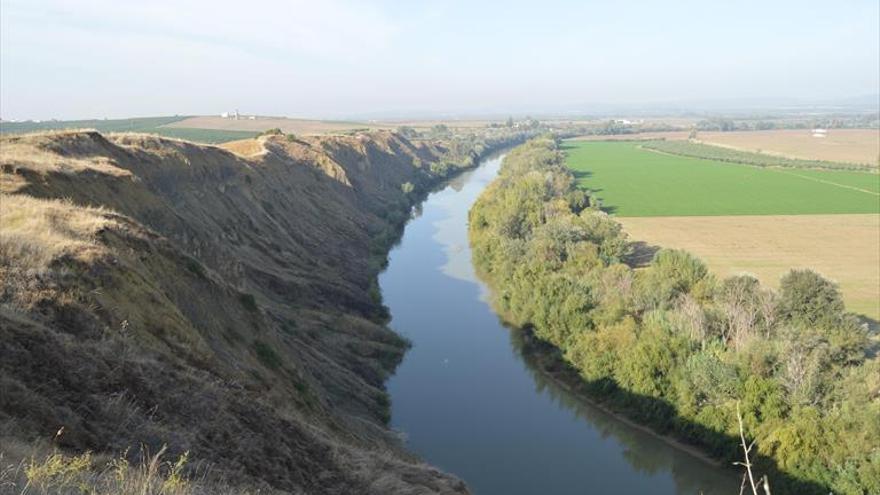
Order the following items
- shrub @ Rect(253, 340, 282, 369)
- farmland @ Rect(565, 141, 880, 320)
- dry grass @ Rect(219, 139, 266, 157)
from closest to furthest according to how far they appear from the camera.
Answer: shrub @ Rect(253, 340, 282, 369) < farmland @ Rect(565, 141, 880, 320) < dry grass @ Rect(219, 139, 266, 157)

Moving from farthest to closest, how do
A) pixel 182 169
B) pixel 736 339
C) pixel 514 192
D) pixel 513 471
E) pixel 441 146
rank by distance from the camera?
pixel 441 146 → pixel 514 192 → pixel 182 169 → pixel 736 339 → pixel 513 471

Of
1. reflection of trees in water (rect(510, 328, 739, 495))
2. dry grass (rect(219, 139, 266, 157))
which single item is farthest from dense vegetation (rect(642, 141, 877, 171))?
reflection of trees in water (rect(510, 328, 739, 495))

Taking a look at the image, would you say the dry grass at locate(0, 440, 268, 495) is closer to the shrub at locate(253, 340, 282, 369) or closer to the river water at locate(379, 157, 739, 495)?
the shrub at locate(253, 340, 282, 369)

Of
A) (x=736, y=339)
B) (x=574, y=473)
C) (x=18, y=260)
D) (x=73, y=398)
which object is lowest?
(x=574, y=473)

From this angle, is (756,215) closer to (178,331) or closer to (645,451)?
(645,451)

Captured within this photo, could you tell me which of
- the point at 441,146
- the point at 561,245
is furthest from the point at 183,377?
the point at 441,146

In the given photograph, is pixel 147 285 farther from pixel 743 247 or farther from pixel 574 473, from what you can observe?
pixel 743 247
